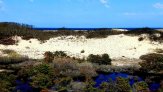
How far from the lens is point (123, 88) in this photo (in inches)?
931

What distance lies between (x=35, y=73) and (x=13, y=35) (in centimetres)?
2444

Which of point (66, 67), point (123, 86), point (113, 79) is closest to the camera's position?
point (123, 86)

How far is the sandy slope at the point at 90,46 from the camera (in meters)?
43.9

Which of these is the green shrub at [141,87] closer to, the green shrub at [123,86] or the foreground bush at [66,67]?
the green shrub at [123,86]

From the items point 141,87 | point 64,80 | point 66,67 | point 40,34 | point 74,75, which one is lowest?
point 74,75

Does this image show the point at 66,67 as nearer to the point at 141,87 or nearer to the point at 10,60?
the point at 10,60

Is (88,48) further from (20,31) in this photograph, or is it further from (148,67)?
(148,67)

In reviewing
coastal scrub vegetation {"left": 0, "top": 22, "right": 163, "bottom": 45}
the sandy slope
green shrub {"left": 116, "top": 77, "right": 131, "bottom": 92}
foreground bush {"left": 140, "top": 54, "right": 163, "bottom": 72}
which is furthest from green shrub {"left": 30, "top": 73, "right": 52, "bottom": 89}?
coastal scrub vegetation {"left": 0, "top": 22, "right": 163, "bottom": 45}

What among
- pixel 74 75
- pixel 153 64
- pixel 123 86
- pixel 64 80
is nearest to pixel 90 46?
pixel 153 64

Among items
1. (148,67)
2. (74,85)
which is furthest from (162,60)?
(74,85)

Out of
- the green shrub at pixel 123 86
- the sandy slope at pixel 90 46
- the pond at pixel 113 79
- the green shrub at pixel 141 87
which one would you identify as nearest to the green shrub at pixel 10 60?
the sandy slope at pixel 90 46

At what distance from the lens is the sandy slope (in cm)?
4391

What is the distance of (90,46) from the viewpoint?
47969 millimetres

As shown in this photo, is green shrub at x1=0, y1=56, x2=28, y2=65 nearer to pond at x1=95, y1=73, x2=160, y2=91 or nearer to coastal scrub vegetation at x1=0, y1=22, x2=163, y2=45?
pond at x1=95, y1=73, x2=160, y2=91
